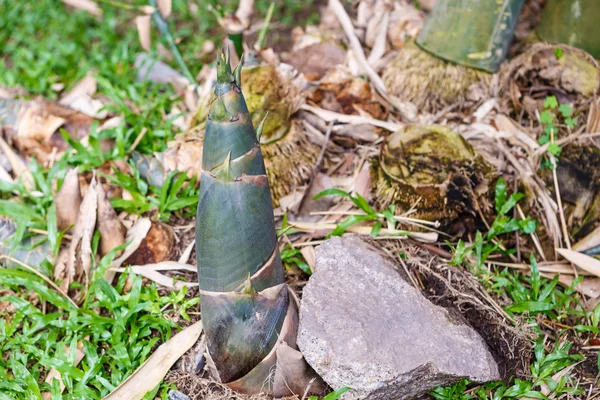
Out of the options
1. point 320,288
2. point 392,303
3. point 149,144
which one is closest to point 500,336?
point 392,303

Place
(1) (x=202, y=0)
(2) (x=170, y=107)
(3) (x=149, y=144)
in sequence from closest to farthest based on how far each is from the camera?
(3) (x=149, y=144) < (2) (x=170, y=107) < (1) (x=202, y=0)

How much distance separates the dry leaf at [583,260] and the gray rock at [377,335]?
656 mm

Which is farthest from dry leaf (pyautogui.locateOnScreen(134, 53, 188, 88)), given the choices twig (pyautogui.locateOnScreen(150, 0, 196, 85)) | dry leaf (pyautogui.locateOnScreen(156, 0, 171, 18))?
dry leaf (pyautogui.locateOnScreen(156, 0, 171, 18))

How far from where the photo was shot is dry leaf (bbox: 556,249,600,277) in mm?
2168

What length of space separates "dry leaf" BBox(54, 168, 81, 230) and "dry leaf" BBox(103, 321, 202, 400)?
0.85 meters

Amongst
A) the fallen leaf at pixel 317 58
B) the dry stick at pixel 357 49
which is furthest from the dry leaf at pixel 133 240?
the dry stick at pixel 357 49

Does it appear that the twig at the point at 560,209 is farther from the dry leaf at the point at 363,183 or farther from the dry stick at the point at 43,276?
the dry stick at the point at 43,276

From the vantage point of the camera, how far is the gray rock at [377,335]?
1.67 m

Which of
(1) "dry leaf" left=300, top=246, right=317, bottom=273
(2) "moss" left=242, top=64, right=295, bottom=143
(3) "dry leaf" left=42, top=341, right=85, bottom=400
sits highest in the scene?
(2) "moss" left=242, top=64, right=295, bottom=143

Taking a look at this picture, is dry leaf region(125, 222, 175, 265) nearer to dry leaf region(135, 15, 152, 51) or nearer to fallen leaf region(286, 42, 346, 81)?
dry leaf region(135, 15, 152, 51)

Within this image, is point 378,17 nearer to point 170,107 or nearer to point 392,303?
point 170,107

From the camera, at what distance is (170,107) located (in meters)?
3.12

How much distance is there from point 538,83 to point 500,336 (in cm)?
141

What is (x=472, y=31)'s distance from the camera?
104 inches
